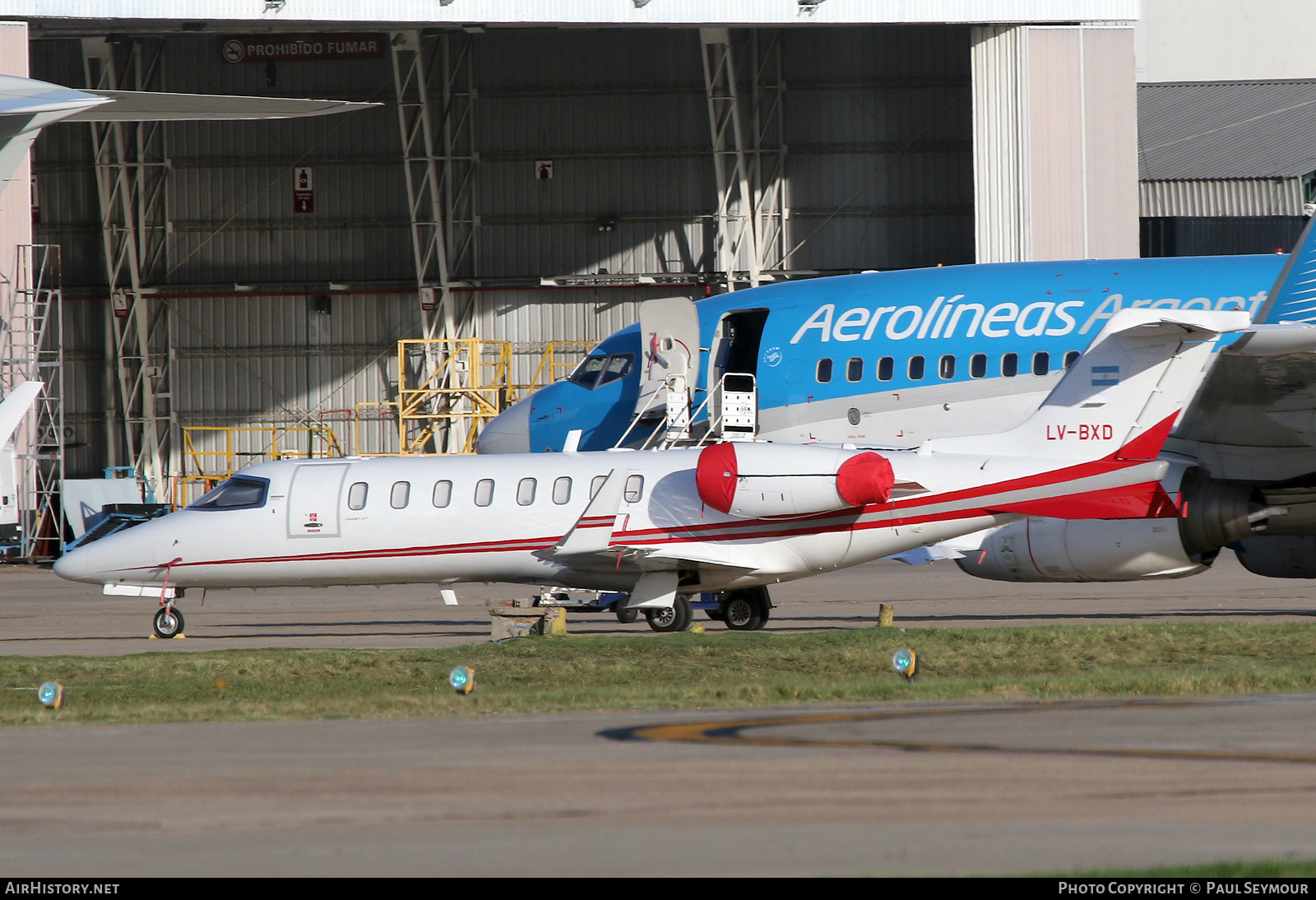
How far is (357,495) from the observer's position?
20.5m

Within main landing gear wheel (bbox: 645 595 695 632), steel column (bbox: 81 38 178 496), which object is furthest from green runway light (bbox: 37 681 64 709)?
steel column (bbox: 81 38 178 496)

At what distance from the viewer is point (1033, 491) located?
60.2 feet

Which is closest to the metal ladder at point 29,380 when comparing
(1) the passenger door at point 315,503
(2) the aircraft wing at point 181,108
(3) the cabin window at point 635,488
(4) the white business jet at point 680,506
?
(4) the white business jet at point 680,506

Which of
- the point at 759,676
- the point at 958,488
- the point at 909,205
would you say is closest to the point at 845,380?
the point at 958,488

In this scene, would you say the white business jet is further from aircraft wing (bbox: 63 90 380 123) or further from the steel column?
the steel column

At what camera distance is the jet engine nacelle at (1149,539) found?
60.1 feet

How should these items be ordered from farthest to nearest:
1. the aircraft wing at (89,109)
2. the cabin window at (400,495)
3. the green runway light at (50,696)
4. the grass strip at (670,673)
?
the cabin window at (400,495)
the green runway light at (50,696)
the grass strip at (670,673)
the aircraft wing at (89,109)

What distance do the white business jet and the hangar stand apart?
25987 millimetres

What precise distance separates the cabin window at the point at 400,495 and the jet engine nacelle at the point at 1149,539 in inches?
303

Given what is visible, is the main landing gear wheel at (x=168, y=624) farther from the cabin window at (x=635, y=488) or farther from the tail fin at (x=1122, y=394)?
the tail fin at (x=1122, y=394)

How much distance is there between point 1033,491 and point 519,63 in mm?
33497

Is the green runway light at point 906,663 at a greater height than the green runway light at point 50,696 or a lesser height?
lesser

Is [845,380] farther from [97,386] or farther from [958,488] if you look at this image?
[97,386]

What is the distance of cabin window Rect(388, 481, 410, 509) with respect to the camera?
66.6 ft
